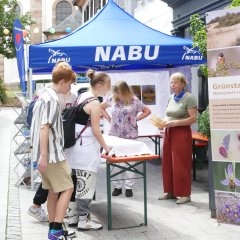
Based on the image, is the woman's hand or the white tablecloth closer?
the white tablecloth

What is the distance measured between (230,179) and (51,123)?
1.72m

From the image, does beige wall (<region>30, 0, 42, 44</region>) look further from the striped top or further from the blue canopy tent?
the striped top

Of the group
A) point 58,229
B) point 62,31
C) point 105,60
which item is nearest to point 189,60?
point 105,60

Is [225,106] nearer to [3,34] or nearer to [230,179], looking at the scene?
[230,179]

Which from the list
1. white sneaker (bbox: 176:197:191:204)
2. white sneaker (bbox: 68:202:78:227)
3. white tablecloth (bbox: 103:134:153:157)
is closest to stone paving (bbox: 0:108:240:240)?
white sneaker (bbox: 176:197:191:204)

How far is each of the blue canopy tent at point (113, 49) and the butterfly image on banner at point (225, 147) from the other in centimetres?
364

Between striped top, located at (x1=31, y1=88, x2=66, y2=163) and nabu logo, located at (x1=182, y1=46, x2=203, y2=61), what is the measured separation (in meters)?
3.94

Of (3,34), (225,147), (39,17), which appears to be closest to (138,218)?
(225,147)

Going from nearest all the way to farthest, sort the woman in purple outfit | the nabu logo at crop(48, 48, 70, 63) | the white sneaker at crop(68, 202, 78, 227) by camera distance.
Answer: the white sneaker at crop(68, 202, 78, 227)
the woman in purple outfit
the nabu logo at crop(48, 48, 70, 63)

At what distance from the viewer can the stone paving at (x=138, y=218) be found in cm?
Result: 544

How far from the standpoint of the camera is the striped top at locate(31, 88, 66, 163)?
4820 millimetres

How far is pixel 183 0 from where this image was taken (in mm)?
12242

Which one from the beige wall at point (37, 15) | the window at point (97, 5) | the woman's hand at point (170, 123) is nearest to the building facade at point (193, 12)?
the woman's hand at point (170, 123)

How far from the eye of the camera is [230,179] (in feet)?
15.7
